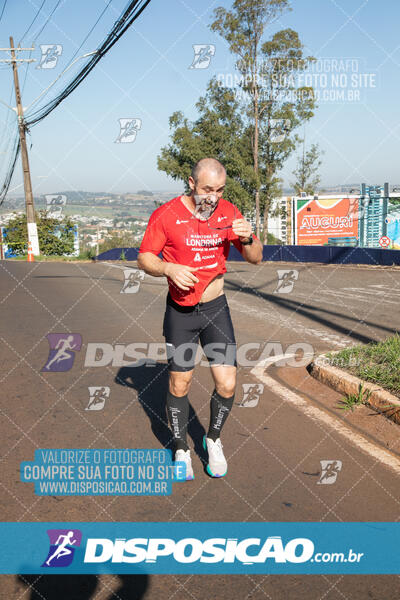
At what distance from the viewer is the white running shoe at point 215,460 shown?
3480 mm

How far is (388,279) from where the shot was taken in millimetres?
16906

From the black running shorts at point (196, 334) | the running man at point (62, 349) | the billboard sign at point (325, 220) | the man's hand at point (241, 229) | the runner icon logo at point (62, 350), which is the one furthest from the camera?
the billboard sign at point (325, 220)

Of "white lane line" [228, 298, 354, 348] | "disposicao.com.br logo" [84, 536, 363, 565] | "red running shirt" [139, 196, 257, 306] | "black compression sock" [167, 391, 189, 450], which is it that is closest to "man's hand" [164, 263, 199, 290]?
"red running shirt" [139, 196, 257, 306]

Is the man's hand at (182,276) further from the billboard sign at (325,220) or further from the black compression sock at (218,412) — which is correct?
the billboard sign at (325,220)

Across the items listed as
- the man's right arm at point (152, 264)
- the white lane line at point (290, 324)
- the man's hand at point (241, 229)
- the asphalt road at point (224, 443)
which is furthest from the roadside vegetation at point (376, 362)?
the man's right arm at point (152, 264)

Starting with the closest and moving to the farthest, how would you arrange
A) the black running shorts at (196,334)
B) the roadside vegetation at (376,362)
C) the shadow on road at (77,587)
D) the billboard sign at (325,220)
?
the shadow on road at (77,587) → the black running shorts at (196,334) → the roadside vegetation at (376,362) → the billboard sign at (325,220)

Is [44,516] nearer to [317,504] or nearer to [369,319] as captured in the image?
[317,504]

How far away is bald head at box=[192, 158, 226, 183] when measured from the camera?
333 cm

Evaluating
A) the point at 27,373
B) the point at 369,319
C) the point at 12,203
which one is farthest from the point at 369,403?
the point at 12,203

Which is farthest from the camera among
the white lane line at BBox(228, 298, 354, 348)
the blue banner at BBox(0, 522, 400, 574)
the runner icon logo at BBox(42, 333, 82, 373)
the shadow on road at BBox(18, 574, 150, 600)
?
the white lane line at BBox(228, 298, 354, 348)

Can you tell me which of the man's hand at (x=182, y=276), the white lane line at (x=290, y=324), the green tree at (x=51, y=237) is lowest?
the green tree at (x=51, y=237)

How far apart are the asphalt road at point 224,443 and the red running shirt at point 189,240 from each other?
1.27m

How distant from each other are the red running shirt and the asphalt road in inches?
49.8

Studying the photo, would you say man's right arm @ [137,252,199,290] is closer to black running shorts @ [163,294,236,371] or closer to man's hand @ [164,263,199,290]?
man's hand @ [164,263,199,290]
